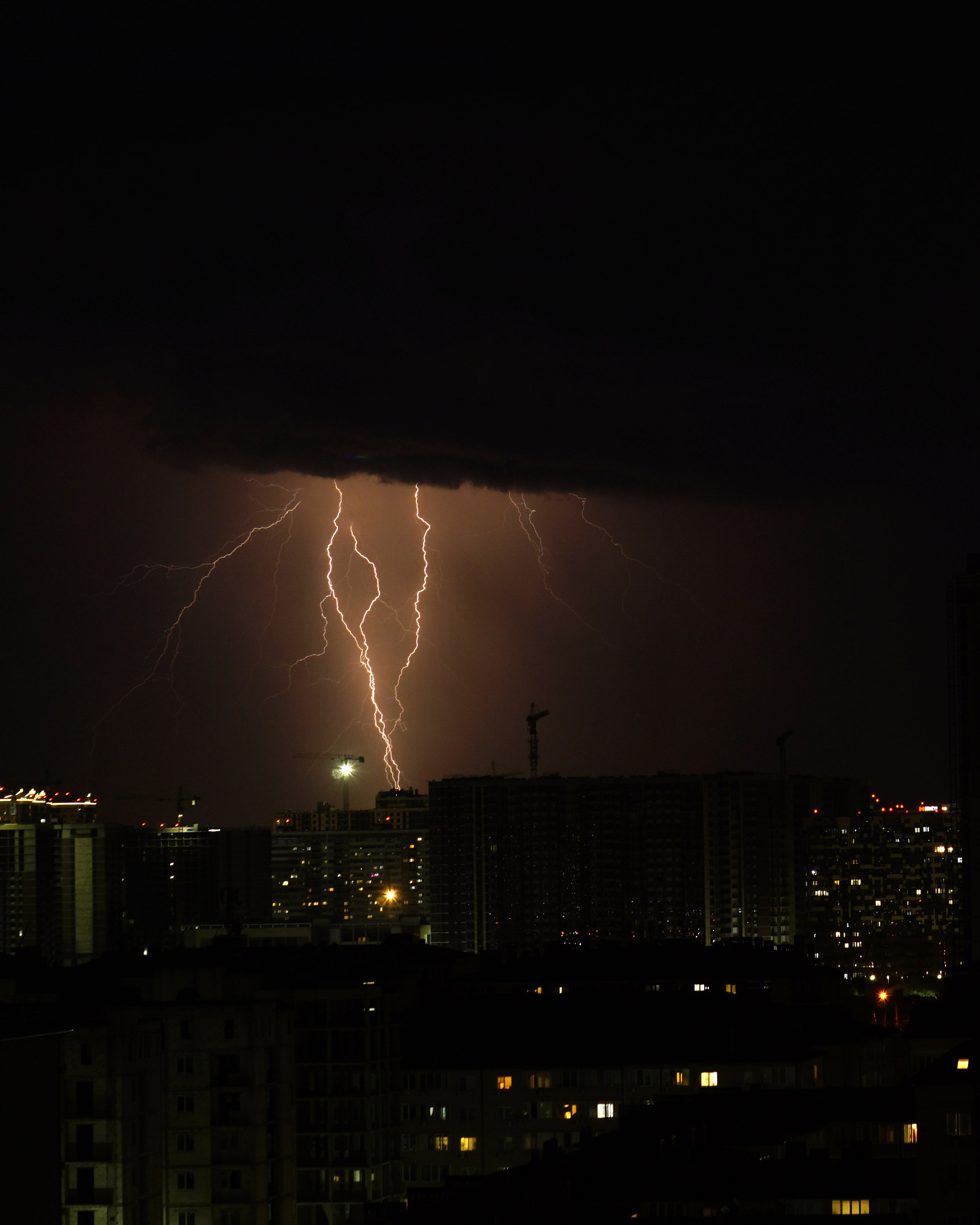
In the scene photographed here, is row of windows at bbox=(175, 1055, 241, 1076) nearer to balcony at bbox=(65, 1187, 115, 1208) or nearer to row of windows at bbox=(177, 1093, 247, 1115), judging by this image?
row of windows at bbox=(177, 1093, 247, 1115)

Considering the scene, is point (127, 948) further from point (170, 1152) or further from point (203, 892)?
point (203, 892)

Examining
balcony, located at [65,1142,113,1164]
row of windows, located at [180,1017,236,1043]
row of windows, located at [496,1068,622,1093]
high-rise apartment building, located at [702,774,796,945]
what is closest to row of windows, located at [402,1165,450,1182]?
row of windows, located at [496,1068,622,1093]

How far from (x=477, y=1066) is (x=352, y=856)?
12249cm

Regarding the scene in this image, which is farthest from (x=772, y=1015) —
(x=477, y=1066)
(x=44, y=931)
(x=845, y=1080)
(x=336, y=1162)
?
(x=44, y=931)

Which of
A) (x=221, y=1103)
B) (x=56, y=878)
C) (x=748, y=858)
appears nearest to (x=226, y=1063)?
(x=221, y=1103)

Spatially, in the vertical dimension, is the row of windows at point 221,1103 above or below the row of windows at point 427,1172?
above

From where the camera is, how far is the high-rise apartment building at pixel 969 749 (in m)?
91.9

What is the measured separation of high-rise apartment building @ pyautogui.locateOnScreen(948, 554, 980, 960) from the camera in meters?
91.9

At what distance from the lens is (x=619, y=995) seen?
5641 cm

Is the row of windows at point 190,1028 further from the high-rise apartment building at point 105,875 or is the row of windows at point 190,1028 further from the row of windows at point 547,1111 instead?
the high-rise apartment building at point 105,875

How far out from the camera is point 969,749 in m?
94.6

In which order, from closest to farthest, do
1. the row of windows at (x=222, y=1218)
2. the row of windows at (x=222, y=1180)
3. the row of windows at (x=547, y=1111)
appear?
1. the row of windows at (x=222, y=1218)
2. the row of windows at (x=222, y=1180)
3. the row of windows at (x=547, y=1111)

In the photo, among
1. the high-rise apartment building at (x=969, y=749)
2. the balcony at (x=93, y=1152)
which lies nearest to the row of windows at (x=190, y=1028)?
the balcony at (x=93, y=1152)

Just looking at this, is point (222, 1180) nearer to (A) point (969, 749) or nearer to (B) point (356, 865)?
(A) point (969, 749)
